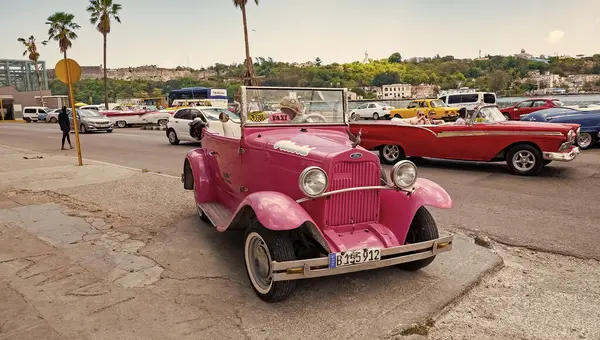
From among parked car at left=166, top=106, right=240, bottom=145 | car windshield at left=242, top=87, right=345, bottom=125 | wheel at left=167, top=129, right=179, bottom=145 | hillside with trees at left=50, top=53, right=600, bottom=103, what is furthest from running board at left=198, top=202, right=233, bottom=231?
hillside with trees at left=50, top=53, right=600, bottom=103

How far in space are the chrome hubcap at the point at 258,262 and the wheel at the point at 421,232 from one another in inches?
53.6

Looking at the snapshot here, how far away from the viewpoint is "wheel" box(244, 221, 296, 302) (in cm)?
346

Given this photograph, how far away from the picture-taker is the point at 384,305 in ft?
11.5

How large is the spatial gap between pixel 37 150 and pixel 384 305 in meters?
17.7

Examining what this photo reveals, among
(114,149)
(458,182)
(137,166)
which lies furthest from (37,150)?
(458,182)

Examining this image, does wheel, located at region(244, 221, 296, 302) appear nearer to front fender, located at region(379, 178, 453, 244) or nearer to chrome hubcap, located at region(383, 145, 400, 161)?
front fender, located at region(379, 178, 453, 244)

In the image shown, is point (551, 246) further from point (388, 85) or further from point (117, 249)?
point (388, 85)

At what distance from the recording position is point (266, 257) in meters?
3.72

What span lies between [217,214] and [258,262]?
1.47 metres

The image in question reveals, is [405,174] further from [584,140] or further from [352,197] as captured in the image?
[584,140]

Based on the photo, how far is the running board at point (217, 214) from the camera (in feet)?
15.6

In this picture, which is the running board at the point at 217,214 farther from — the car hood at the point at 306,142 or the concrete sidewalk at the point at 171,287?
the car hood at the point at 306,142

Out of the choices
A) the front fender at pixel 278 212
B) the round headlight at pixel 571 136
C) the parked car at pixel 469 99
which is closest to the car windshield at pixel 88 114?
the parked car at pixel 469 99

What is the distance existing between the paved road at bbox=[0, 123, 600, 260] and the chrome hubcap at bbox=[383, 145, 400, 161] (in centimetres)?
74
